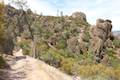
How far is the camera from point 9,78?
31.5m

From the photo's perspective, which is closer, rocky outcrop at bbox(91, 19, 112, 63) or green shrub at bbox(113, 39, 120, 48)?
rocky outcrop at bbox(91, 19, 112, 63)

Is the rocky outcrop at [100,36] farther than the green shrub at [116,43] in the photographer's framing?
No

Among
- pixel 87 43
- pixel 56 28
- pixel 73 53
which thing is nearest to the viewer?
pixel 73 53

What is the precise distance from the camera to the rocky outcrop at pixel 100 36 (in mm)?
91738

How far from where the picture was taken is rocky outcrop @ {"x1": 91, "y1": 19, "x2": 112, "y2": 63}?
9174cm

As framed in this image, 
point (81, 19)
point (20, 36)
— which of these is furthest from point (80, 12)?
point (20, 36)

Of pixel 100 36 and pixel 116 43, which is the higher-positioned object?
Answer: pixel 100 36

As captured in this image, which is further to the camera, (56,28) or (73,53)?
(56,28)

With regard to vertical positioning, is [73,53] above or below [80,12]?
below

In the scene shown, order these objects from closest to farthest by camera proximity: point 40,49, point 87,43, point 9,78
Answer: point 9,78 → point 40,49 → point 87,43

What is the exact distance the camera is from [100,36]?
9488 cm

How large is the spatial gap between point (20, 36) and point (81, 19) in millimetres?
57657

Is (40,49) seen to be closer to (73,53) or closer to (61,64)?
(61,64)

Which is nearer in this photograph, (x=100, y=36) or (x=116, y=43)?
(x=100, y=36)
